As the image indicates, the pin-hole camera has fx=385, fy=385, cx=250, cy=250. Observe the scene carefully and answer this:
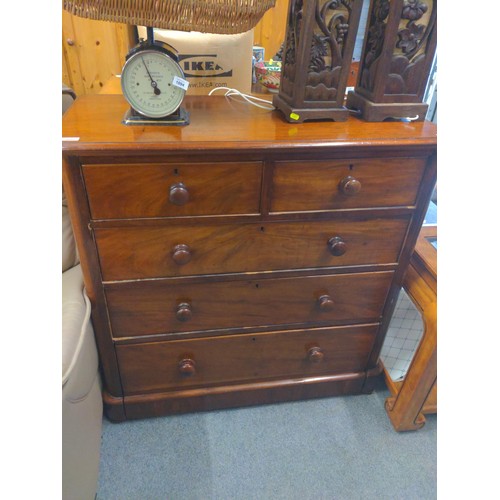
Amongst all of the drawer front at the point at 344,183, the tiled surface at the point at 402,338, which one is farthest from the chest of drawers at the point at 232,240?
the tiled surface at the point at 402,338

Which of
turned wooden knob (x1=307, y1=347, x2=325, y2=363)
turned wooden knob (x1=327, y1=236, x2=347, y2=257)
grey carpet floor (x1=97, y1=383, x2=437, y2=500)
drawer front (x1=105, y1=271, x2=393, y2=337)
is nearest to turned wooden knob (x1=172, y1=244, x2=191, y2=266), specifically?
drawer front (x1=105, y1=271, x2=393, y2=337)

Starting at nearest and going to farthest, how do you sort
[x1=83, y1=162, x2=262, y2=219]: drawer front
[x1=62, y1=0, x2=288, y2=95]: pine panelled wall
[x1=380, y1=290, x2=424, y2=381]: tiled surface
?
[x1=83, y1=162, x2=262, y2=219]: drawer front, [x1=380, y1=290, x2=424, y2=381]: tiled surface, [x1=62, y1=0, x2=288, y2=95]: pine panelled wall

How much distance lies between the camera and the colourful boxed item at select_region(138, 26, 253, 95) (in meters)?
1.26

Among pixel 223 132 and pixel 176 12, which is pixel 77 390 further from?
pixel 176 12

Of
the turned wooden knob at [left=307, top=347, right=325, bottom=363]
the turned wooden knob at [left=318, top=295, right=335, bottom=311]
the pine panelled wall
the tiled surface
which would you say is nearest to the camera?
the turned wooden knob at [left=318, top=295, right=335, bottom=311]

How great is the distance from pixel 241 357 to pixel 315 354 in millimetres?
227

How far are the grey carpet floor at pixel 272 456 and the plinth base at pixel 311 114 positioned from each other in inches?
37.2

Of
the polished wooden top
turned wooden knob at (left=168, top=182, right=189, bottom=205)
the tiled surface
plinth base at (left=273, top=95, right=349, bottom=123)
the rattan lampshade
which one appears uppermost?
the rattan lampshade

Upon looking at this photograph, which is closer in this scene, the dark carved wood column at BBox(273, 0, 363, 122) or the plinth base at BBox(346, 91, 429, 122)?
the dark carved wood column at BBox(273, 0, 363, 122)

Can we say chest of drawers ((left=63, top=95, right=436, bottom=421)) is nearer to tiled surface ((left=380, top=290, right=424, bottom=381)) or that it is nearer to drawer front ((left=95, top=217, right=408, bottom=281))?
drawer front ((left=95, top=217, right=408, bottom=281))

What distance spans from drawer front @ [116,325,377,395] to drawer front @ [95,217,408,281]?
10.0 inches

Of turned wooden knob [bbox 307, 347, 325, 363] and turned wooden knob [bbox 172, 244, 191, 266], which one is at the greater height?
turned wooden knob [bbox 172, 244, 191, 266]

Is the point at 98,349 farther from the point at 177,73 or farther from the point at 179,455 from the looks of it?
the point at 177,73

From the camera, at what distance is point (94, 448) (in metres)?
1.02
